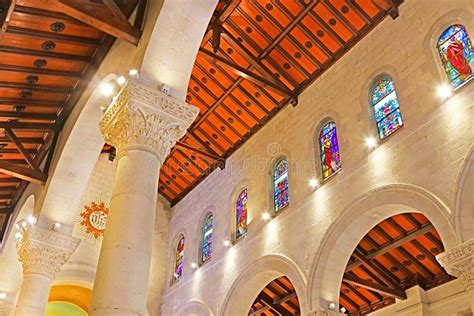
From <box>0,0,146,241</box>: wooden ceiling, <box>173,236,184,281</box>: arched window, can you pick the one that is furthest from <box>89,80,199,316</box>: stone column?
<box>173,236,184,281</box>: arched window

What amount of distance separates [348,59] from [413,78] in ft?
7.26

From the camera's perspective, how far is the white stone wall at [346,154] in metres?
7.92

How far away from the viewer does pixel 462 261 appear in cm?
670

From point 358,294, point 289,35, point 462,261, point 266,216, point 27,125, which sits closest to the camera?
point 462,261

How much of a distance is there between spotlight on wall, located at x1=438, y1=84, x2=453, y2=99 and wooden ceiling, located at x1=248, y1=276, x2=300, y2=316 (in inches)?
294

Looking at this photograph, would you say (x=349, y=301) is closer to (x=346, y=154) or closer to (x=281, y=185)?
(x=281, y=185)

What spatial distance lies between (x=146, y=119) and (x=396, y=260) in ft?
29.6

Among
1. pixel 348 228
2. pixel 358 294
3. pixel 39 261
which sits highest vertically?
pixel 358 294

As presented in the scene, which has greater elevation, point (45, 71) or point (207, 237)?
point (45, 71)

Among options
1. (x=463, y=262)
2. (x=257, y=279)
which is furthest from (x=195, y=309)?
(x=463, y=262)

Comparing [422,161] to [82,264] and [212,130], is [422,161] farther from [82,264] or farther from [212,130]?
[82,264]

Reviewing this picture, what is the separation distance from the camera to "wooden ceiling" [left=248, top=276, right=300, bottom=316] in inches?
553

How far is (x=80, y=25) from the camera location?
8.45m

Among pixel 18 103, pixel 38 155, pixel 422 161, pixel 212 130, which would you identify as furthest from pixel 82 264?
pixel 422 161
